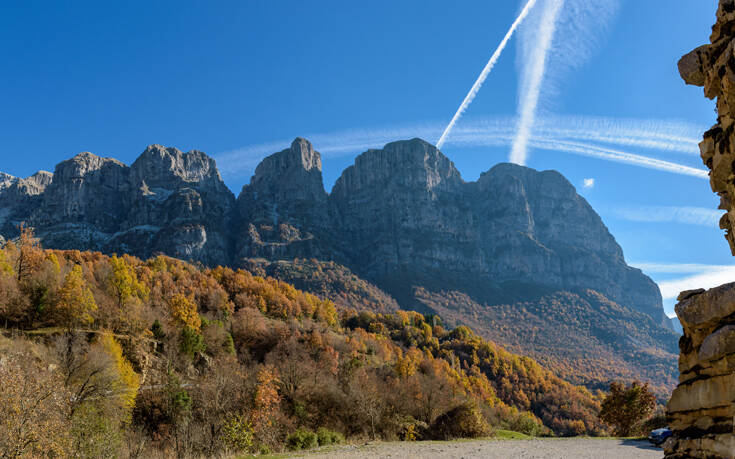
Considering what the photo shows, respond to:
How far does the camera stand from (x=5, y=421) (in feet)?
63.3

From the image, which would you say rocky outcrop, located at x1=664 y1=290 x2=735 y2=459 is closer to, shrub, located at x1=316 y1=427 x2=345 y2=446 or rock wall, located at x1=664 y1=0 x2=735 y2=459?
rock wall, located at x1=664 y1=0 x2=735 y2=459

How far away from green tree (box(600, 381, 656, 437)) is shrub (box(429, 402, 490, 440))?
15.0m

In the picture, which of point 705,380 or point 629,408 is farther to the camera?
point 629,408

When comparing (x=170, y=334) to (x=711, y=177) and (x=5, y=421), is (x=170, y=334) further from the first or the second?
(x=711, y=177)

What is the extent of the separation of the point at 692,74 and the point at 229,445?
3104cm

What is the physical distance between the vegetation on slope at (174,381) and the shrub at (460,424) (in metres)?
0.14

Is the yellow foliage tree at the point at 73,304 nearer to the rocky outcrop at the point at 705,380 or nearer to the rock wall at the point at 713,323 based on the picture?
the rocky outcrop at the point at 705,380

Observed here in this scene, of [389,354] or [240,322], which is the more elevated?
[240,322]

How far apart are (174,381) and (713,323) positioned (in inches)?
1816

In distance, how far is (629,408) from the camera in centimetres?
4494

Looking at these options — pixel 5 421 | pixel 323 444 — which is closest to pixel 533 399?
pixel 323 444

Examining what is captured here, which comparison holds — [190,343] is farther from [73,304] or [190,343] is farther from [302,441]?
[302,441]

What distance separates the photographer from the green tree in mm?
44906

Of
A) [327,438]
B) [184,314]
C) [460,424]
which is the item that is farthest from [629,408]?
[184,314]
